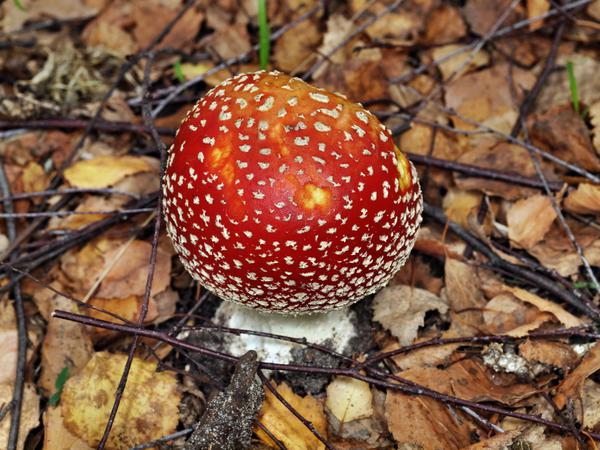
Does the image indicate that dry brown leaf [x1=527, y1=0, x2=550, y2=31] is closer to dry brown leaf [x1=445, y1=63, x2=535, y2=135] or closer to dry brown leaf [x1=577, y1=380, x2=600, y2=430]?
dry brown leaf [x1=445, y1=63, x2=535, y2=135]

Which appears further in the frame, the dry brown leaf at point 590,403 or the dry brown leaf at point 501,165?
the dry brown leaf at point 501,165

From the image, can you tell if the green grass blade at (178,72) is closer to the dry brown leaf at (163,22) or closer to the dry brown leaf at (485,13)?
the dry brown leaf at (163,22)

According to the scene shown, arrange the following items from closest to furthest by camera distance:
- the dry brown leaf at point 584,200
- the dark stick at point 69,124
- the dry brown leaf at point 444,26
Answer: the dry brown leaf at point 584,200 → the dark stick at point 69,124 → the dry brown leaf at point 444,26

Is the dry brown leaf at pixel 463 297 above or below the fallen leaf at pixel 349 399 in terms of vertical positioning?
above

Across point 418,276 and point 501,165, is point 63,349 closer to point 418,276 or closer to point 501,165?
point 418,276

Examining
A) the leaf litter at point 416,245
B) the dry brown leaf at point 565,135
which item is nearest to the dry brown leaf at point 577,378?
the leaf litter at point 416,245

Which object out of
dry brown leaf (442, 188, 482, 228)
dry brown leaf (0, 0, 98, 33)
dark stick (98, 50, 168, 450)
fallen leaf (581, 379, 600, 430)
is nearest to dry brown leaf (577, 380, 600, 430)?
fallen leaf (581, 379, 600, 430)

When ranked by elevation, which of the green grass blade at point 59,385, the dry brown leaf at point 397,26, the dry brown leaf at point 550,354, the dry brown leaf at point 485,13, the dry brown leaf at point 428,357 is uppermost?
the dry brown leaf at point 485,13

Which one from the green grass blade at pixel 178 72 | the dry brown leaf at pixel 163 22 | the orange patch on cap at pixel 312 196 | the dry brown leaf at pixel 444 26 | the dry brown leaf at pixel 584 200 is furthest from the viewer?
the dry brown leaf at pixel 163 22
